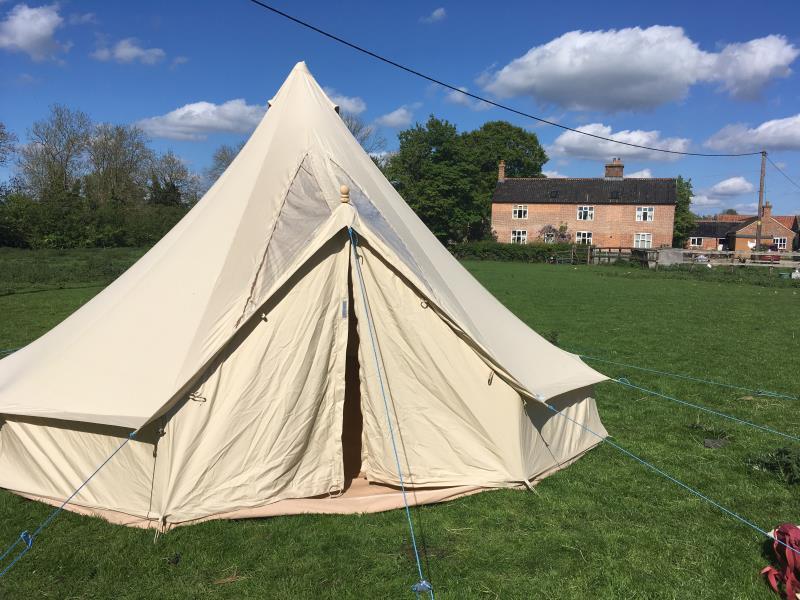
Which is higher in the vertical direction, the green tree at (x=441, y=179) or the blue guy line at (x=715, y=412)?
the green tree at (x=441, y=179)

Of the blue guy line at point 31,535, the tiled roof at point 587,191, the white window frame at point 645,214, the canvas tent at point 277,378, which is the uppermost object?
the tiled roof at point 587,191

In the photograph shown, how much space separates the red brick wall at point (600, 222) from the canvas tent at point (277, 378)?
4490 cm

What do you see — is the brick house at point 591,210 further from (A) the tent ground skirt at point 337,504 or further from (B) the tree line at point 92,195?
(A) the tent ground skirt at point 337,504

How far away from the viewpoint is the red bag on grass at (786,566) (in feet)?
10.7

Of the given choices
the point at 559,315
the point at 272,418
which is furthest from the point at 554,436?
the point at 559,315

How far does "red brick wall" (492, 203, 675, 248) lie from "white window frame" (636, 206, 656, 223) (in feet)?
0.57

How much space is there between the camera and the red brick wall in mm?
→ 46250

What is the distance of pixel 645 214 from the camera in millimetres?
46500

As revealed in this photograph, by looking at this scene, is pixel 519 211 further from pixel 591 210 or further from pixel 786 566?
pixel 786 566

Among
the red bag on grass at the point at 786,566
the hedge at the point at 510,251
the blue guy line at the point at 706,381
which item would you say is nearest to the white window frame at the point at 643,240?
the hedge at the point at 510,251

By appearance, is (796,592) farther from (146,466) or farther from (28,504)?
(28,504)

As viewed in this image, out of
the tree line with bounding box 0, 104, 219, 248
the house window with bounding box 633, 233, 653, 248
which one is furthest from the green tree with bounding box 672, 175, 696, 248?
the tree line with bounding box 0, 104, 219, 248

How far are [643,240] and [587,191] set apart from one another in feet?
19.9

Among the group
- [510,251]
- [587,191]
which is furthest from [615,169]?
[510,251]
